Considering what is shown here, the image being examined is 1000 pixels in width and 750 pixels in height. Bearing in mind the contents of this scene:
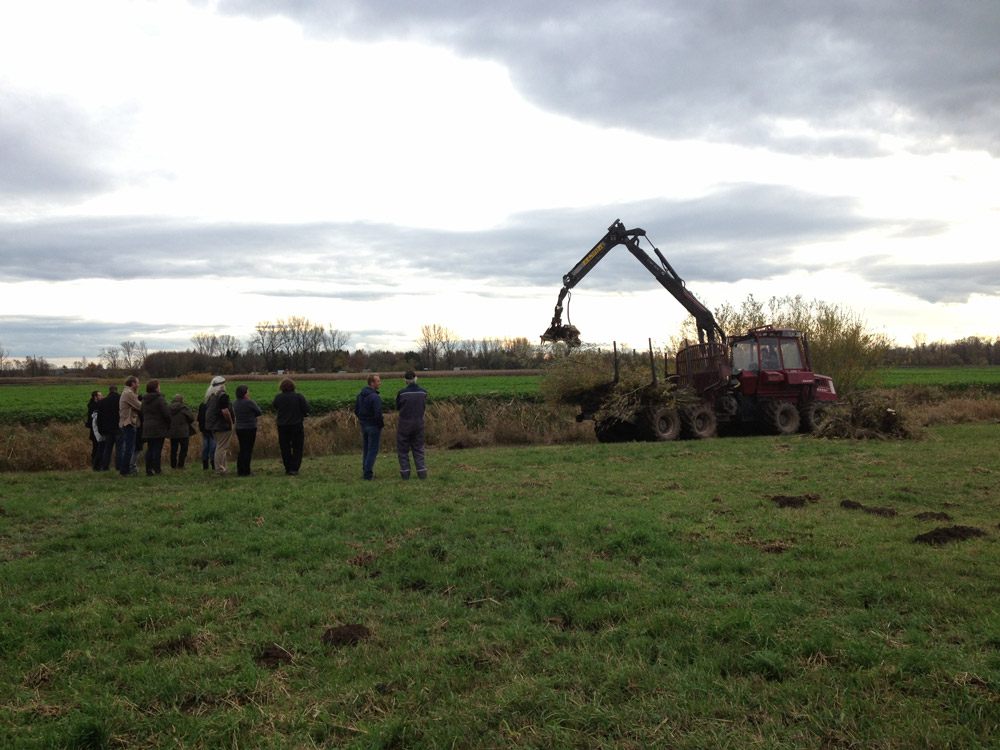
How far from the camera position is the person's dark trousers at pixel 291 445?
46.3 feet

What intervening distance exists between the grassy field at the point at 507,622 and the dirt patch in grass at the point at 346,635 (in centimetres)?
2

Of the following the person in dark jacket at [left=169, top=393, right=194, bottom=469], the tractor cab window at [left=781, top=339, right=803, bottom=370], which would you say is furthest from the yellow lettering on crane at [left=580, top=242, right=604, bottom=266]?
the person in dark jacket at [left=169, top=393, right=194, bottom=469]

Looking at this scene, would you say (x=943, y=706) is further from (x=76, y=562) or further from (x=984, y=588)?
(x=76, y=562)

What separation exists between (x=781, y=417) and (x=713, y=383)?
2128 millimetres

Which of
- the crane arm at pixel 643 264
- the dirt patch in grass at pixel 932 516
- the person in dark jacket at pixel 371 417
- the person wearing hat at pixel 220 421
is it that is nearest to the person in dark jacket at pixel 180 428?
the person wearing hat at pixel 220 421

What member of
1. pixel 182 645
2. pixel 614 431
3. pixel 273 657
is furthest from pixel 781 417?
pixel 182 645

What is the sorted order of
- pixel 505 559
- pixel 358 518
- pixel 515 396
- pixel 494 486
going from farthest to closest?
1. pixel 515 396
2. pixel 494 486
3. pixel 358 518
4. pixel 505 559

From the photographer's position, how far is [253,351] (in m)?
95.2

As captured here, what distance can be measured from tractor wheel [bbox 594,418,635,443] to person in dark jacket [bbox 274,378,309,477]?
875cm

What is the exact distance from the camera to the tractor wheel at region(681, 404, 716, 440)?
65.4 ft

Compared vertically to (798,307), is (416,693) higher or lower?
lower

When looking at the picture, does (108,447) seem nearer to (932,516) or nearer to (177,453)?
(177,453)

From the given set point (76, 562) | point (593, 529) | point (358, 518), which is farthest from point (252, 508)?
point (593, 529)

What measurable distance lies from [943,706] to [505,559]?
382cm
